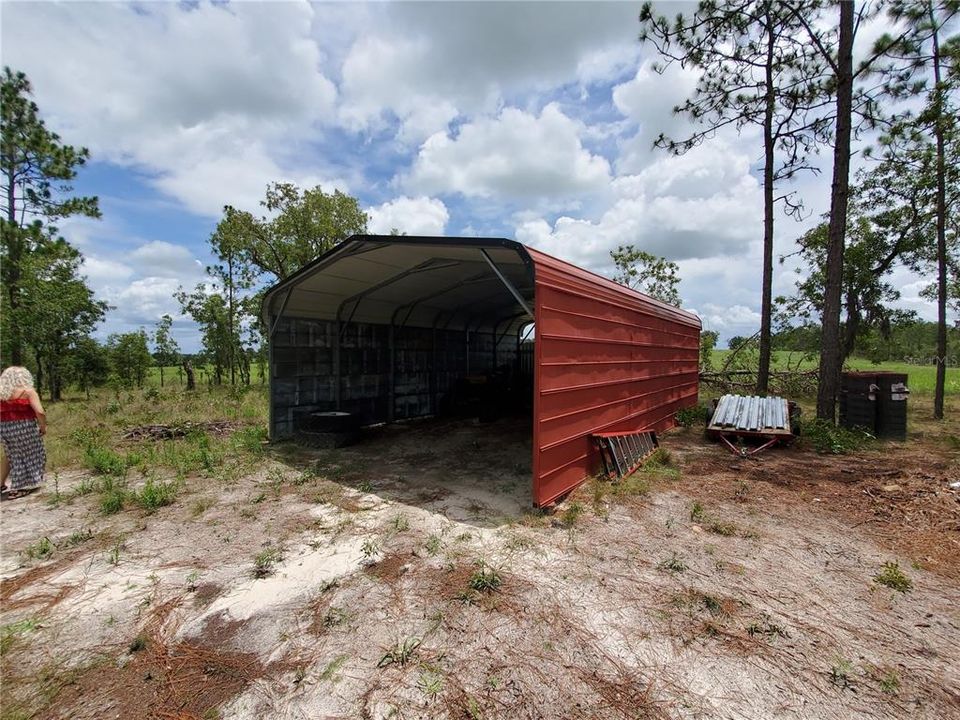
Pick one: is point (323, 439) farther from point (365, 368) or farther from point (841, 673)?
point (841, 673)

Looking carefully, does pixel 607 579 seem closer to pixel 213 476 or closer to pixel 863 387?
pixel 213 476

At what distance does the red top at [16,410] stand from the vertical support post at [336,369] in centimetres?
418

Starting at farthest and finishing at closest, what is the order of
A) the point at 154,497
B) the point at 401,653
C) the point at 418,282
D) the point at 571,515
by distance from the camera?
1. the point at 418,282
2. the point at 154,497
3. the point at 571,515
4. the point at 401,653

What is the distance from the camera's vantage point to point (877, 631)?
2.43 m

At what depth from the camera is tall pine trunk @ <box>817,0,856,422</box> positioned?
24.7ft

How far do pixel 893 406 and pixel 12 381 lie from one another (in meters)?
12.4

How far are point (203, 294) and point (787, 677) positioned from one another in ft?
68.8

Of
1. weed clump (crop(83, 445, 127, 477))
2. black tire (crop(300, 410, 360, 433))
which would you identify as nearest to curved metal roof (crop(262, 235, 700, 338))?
black tire (crop(300, 410, 360, 433))

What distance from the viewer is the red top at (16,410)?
4.56 meters

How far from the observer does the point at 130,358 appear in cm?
1616

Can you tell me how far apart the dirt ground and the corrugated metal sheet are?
82.0 inches

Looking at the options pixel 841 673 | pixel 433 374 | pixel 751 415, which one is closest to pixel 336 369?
pixel 433 374

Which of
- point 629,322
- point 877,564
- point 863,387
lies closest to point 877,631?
point 877,564

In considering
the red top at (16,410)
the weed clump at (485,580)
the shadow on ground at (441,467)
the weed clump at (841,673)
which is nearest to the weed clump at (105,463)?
the red top at (16,410)
